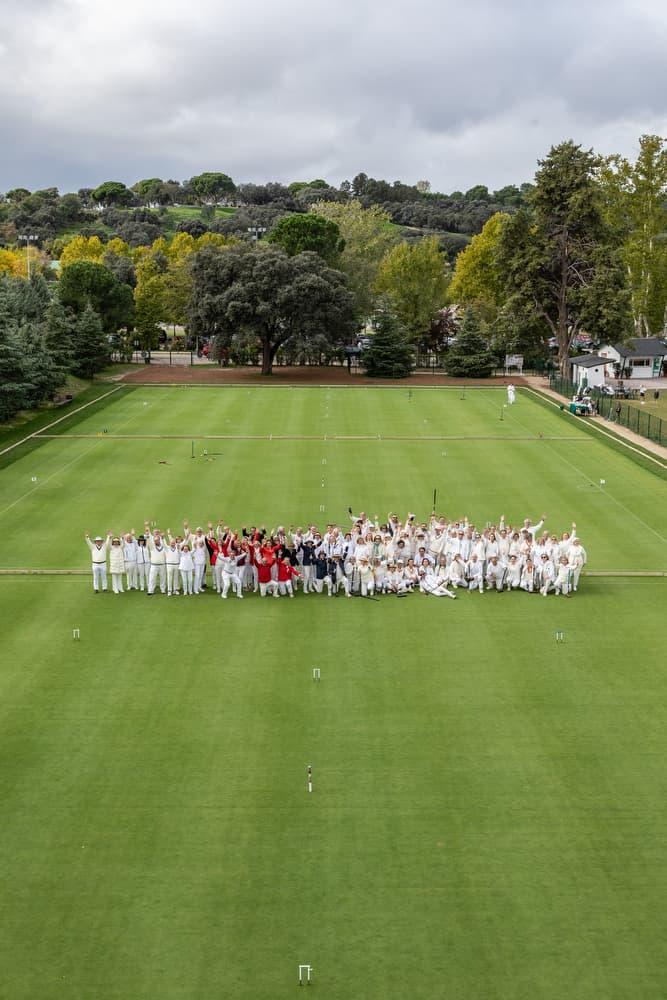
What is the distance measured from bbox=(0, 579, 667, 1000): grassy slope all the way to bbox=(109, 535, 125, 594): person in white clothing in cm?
188

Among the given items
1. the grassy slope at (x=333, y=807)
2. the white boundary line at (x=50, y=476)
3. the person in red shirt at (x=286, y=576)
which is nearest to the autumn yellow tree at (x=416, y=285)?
the white boundary line at (x=50, y=476)

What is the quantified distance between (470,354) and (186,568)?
53571 mm

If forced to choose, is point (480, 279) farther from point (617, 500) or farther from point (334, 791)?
point (334, 791)

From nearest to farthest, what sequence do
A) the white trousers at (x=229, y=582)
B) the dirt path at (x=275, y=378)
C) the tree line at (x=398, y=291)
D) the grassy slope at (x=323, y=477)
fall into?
the white trousers at (x=229, y=582) → the grassy slope at (x=323, y=477) → the tree line at (x=398, y=291) → the dirt path at (x=275, y=378)

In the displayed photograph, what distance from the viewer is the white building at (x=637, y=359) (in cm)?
7512

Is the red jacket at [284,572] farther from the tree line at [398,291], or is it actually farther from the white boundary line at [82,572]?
the tree line at [398,291]

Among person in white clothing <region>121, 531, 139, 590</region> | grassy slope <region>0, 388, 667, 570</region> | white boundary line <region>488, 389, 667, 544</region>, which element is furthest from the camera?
grassy slope <region>0, 388, 667, 570</region>

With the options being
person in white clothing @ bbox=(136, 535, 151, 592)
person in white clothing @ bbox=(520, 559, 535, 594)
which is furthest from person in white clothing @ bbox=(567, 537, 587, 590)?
person in white clothing @ bbox=(136, 535, 151, 592)

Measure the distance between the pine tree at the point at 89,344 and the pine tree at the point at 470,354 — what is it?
88.0 feet

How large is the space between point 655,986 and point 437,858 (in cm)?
339

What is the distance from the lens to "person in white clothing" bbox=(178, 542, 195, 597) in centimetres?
2445

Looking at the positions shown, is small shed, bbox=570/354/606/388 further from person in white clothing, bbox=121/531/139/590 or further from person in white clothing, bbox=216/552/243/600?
person in white clothing, bbox=121/531/139/590

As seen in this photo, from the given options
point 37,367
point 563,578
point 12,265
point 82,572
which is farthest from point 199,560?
point 12,265

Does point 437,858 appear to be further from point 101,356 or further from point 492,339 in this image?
point 492,339
